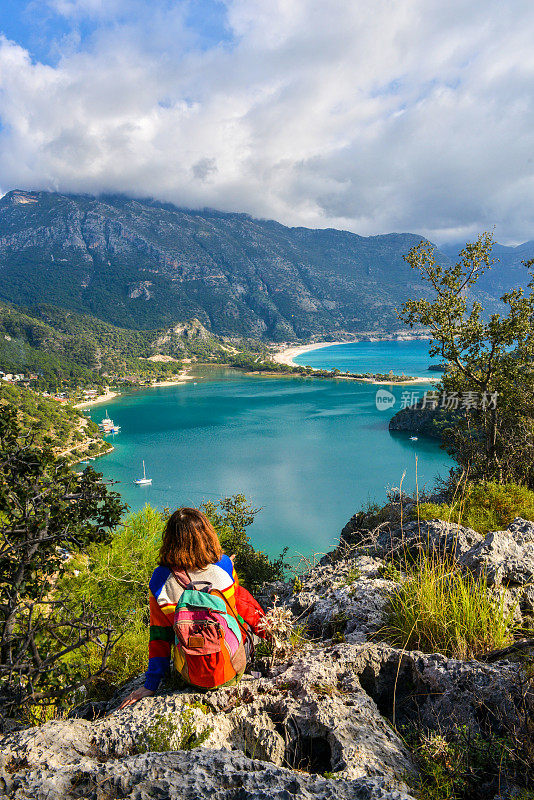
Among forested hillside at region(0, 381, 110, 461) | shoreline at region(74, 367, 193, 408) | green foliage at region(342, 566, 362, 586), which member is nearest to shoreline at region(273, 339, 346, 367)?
shoreline at region(74, 367, 193, 408)

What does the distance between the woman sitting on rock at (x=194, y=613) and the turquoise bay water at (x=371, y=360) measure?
98036mm

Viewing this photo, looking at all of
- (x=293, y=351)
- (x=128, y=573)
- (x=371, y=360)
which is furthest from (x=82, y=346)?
(x=128, y=573)

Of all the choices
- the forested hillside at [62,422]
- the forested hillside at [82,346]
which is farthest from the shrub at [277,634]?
the forested hillside at [82,346]

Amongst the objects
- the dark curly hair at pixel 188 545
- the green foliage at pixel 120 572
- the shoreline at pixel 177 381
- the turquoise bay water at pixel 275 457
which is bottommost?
the turquoise bay water at pixel 275 457

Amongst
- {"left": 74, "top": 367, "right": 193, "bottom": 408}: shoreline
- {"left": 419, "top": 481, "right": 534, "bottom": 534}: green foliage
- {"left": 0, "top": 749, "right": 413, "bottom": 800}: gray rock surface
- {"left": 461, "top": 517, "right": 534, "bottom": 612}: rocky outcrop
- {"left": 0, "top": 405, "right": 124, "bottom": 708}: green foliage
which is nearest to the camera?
{"left": 0, "top": 749, "right": 413, "bottom": 800}: gray rock surface

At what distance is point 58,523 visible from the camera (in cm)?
347

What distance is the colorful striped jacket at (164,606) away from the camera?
A: 198cm

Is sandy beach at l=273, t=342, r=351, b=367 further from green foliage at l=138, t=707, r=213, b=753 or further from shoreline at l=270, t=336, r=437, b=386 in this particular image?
green foliage at l=138, t=707, r=213, b=753

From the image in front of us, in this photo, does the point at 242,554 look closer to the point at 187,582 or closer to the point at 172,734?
the point at 187,582

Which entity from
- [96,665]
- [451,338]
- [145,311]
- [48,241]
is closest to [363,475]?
[451,338]

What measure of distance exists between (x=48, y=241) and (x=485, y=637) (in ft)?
778

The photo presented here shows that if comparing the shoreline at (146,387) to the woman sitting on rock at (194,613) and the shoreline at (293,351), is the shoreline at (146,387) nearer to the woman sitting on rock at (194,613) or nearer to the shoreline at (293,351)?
the shoreline at (293,351)

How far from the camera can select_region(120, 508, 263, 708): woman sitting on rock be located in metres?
1.85

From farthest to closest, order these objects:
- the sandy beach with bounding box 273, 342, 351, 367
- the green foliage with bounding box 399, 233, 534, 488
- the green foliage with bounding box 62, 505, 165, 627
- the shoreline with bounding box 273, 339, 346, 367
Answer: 1. the shoreline with bounding box 273, 339, 346, 367
2. the sandy beach with bounding box 273, 342, 351, 367
3. the green foliage with bounding box 62, 505, 165, 627
4. the green foliage with bounding box 399, 233, 534, 488
